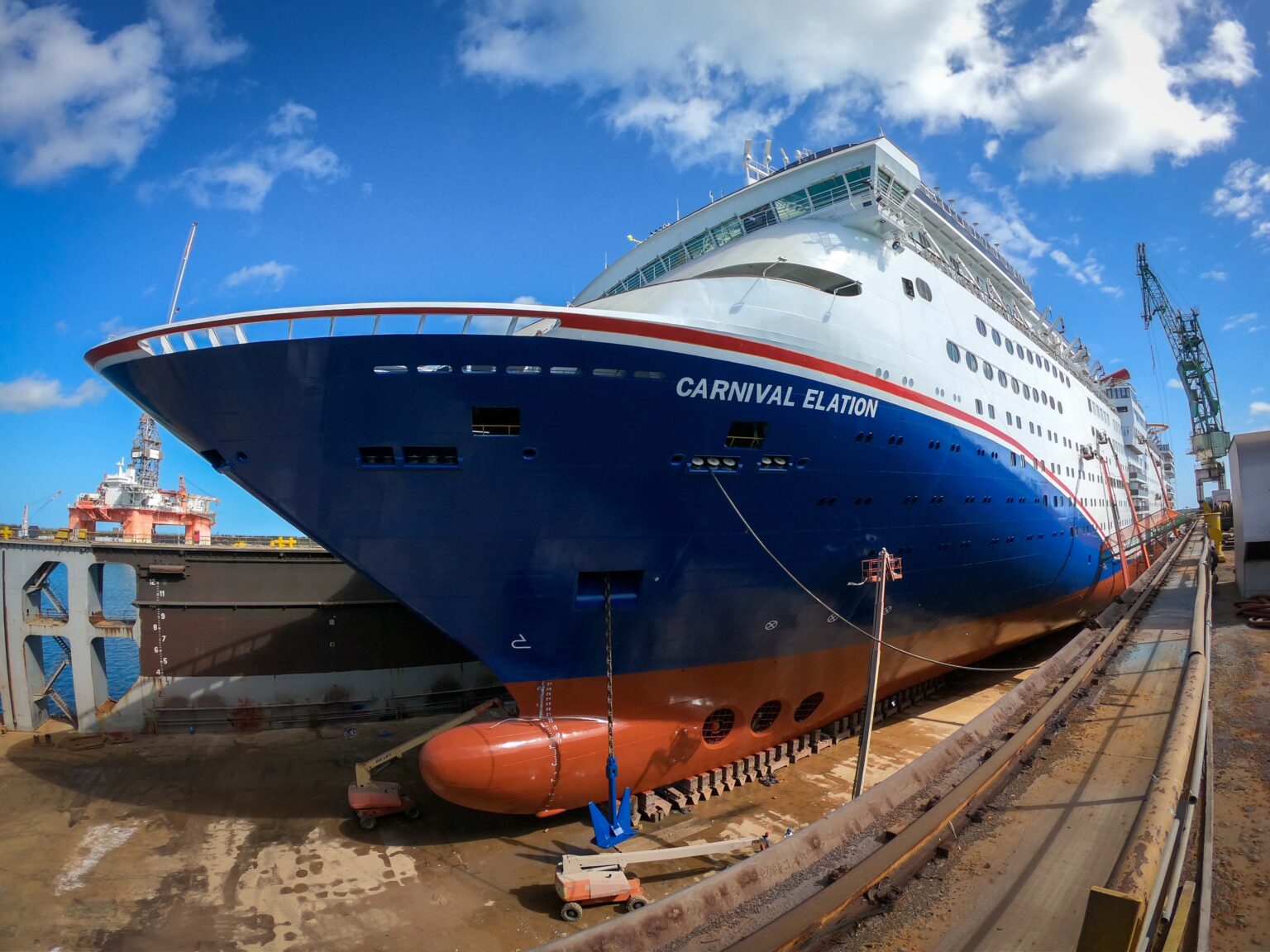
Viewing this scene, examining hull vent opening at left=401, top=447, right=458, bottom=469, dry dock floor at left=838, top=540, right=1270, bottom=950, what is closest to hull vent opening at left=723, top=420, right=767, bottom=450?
hull vent opening at left=401, top=447, right=458, bottom=469

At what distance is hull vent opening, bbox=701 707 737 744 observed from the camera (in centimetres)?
949

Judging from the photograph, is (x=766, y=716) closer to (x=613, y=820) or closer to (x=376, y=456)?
(x=613, y=820)

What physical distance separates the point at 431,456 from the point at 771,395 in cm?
445

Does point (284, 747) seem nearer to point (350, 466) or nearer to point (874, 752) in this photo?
point (350, 466)

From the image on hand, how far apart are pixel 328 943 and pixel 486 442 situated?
242 inches

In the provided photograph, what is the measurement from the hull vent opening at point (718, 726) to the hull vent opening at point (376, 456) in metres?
5.95

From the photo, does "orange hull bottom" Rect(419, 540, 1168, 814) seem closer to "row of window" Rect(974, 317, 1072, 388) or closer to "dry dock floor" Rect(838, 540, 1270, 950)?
"dry dock floor" Rect(838, 540, 1270, 950)

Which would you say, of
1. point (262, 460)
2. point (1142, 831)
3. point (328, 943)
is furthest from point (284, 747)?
point (1142, 831)

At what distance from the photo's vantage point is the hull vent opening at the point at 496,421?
741cm

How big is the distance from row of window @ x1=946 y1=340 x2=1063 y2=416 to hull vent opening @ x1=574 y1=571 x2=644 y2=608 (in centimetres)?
761

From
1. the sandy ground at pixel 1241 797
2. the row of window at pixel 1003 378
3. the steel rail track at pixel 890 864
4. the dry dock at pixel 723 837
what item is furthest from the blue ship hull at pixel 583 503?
the sandy ground at pixel 1241 797

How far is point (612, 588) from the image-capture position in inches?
333

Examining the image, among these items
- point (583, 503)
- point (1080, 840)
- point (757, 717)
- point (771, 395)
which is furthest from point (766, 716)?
point (1080, 840)

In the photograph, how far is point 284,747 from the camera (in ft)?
46.7
